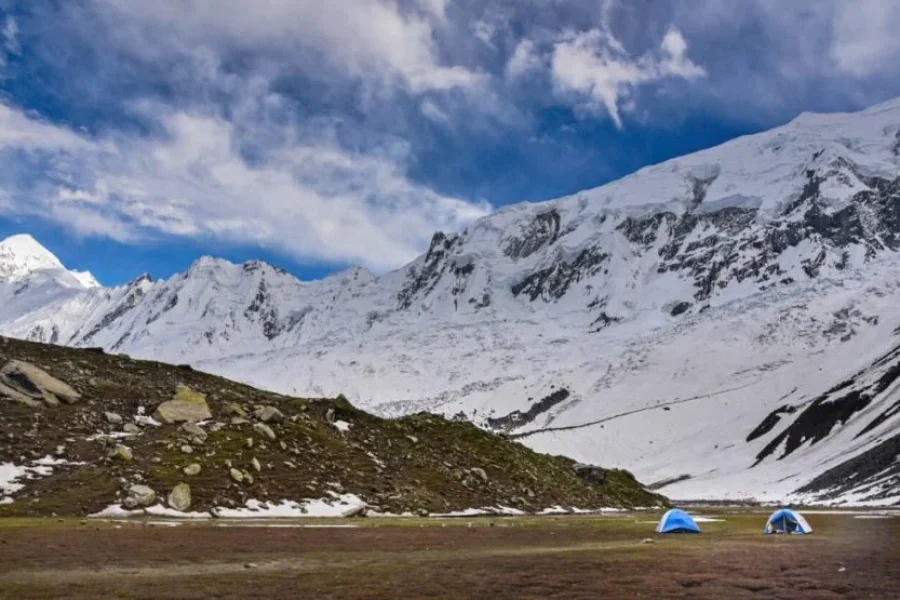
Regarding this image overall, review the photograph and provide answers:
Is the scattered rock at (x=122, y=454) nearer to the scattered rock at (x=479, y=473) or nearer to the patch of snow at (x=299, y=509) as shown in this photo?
the patch of snow at (x=299, y=509)

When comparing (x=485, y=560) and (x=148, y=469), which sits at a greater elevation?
Answer: (x=148, y=469)

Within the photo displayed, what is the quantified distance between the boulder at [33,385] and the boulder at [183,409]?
6891mm

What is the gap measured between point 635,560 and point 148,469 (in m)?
38.1

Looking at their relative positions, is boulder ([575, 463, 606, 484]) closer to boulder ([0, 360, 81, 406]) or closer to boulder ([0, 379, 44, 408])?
boulder ([0, 360, 81, 406])

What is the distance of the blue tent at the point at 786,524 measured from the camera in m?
49.8

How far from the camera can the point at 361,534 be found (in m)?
41.0

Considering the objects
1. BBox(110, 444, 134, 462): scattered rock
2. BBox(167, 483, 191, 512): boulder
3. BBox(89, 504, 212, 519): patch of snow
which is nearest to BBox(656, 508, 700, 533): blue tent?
BBox(89, 504, 212, 519): patch of snow

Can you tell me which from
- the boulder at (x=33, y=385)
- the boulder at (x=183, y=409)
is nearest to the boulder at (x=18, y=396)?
the boulder at (x=33, y=385)

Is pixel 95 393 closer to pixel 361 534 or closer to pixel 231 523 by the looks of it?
pixel 231 523

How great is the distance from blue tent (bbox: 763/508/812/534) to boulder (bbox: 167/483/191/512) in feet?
125

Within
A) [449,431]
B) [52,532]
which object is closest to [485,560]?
Result: [52,532]

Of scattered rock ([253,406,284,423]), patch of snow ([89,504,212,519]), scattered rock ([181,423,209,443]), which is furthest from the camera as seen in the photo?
scattered rock ([253,406,284,423])

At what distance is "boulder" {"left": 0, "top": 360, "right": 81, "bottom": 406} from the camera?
206 ft

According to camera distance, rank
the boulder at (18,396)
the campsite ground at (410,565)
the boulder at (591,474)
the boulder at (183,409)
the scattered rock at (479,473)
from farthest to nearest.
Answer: the boulder at (591,474) → the scattered rock at (479,473) → the boulder at (183,409) → the boulder at (18,396) → the campsite ground at (410,565)
